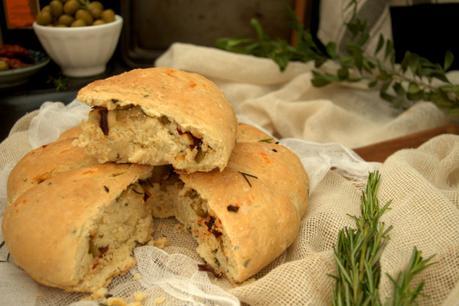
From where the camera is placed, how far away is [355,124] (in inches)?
101

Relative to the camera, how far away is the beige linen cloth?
54.9 inches

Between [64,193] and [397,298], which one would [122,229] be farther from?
[397,298]

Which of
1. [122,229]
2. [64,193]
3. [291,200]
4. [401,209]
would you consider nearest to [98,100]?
[64,193]

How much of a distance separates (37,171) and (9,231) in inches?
9.8

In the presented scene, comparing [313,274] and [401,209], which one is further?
[401,209]

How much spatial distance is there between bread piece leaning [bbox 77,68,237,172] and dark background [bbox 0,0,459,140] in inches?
38.3

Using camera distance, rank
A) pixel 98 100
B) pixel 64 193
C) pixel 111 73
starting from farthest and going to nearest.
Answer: pixel 111 73, pixel 98 100, pixel 64 193

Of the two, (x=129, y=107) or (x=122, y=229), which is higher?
(x=129, y=107)

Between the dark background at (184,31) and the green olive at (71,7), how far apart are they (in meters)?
0.24

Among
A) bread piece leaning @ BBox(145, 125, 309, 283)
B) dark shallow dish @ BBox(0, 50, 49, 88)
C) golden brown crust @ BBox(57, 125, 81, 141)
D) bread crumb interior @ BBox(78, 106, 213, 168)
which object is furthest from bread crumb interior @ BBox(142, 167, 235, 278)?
dark shallow dish @ BBox(0, 50, 49, 88)

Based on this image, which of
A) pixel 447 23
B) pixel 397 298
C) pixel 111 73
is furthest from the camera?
pixel 111 73

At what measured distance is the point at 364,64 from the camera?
8.39ft

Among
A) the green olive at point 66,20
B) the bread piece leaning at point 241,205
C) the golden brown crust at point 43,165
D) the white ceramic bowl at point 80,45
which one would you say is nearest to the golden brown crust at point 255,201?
the bread piece leaning at point 241,205

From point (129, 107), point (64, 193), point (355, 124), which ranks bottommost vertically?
point (355, 124)
